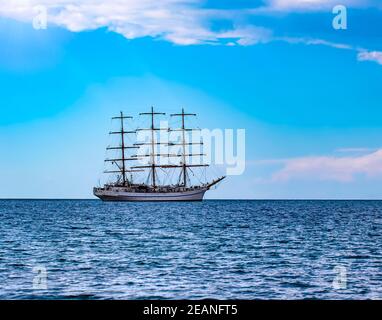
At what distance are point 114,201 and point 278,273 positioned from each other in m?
160

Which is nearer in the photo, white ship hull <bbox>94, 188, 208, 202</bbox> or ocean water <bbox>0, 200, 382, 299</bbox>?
ocean water <bbox>0, 200, 382, 299</bbox>

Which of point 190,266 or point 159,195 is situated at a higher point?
point 159,195

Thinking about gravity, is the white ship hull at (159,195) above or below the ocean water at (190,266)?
above

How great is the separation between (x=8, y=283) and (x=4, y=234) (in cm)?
3300

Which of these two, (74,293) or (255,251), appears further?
(255,251)

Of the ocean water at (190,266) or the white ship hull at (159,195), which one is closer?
the ocean water at (190,266)

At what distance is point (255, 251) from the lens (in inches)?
1612

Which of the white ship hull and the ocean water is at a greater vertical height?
the white ship hull

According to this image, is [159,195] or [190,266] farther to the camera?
[159,195]
